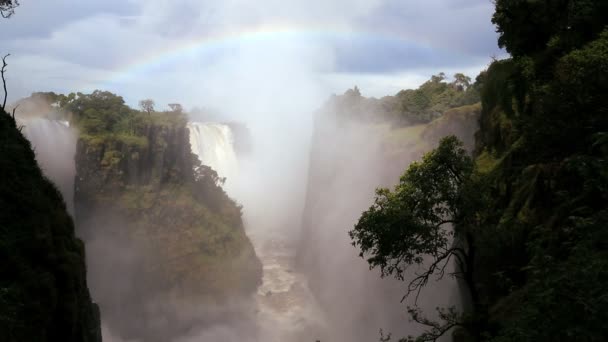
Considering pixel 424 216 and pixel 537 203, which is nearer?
pixel 424 216

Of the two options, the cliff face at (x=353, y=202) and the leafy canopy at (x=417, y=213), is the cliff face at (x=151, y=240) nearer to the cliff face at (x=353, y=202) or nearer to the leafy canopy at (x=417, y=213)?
the cliff face at (x=353, y=202)

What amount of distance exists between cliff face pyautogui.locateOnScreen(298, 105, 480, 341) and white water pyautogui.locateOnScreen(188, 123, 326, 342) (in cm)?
257

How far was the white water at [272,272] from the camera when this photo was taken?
52.2m

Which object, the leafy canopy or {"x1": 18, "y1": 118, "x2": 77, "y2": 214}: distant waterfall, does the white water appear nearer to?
{"x1": 18, "y1": 118, "x2": 77, "y2": 214}: distant waterfall

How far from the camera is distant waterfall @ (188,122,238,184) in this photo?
7219 cm

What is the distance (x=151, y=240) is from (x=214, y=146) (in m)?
25.3

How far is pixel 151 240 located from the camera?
2183 inches

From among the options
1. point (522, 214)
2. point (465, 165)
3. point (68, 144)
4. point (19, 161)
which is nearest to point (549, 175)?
point (522, 214)

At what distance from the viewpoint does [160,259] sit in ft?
180

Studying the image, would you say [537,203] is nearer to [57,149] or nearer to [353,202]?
[353,202]

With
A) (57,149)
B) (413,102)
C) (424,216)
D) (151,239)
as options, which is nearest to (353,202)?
(413,102)

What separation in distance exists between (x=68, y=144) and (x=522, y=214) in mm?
55507

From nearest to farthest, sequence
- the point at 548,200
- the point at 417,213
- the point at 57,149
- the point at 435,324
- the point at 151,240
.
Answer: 1. the point at 435,324
2. the point at 417,213
3. the point at 548,200
4. the point at 57,149
5. the point at 151,240

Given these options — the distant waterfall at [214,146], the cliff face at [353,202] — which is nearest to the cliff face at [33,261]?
the cliff face at [353,202]
